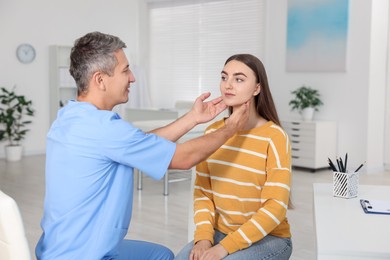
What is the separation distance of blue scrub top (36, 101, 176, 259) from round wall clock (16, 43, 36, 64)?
21.8 feet

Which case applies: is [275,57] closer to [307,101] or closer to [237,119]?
[307,101]

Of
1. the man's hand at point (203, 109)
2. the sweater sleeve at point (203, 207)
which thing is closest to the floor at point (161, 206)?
the sweater sleeve at point (203, 207)

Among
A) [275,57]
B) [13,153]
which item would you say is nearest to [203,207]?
[275,57]

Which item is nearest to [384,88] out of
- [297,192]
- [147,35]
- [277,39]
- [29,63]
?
[277,39]

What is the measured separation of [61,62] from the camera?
8273 millimetres

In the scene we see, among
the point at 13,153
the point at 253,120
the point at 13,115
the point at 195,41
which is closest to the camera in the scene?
the point at 253,120

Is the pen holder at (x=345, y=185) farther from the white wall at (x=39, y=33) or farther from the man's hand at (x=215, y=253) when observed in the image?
the white wall at (x=39, y=33)

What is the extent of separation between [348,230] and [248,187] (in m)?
0.41

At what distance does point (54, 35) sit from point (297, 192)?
468cm

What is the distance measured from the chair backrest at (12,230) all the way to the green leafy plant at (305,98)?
18.8ft

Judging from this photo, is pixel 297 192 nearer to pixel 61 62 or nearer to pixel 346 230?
pixel 346 230

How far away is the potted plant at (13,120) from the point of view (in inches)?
299

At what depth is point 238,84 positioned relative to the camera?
6.64 feet

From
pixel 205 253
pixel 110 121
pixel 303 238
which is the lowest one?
pixel 303 238
